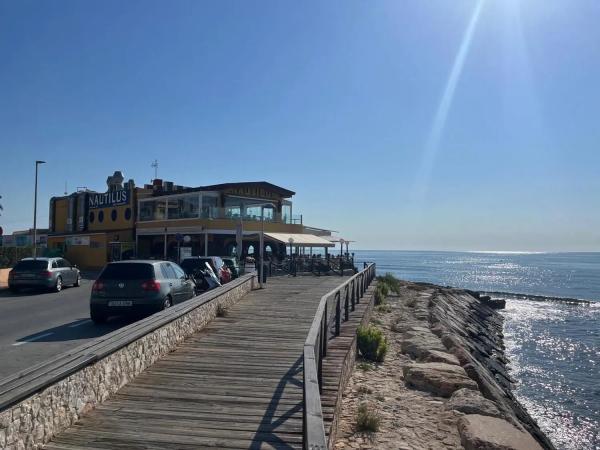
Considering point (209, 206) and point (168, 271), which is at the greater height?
point (209, 206)

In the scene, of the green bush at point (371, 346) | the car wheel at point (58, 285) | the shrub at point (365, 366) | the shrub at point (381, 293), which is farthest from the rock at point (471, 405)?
the car wheel at point (58, 285)

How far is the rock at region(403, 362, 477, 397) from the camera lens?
8.80 metres

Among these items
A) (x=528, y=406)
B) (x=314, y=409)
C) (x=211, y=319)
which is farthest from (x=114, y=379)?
(x=528, y=406)

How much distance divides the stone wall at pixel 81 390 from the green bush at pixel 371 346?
375 centimetres

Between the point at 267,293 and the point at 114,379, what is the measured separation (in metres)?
10.2

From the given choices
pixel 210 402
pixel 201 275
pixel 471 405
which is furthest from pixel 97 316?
pixel 471 405

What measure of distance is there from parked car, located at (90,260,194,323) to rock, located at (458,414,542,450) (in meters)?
7.11

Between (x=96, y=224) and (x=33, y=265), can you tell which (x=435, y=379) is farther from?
(x=96, y=224)

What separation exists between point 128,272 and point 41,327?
7.82ft

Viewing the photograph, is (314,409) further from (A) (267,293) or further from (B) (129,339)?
(A) (267,293)

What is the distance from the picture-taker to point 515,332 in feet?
96.2

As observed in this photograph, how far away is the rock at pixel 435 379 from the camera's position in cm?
880

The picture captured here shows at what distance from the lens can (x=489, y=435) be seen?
6406 mm

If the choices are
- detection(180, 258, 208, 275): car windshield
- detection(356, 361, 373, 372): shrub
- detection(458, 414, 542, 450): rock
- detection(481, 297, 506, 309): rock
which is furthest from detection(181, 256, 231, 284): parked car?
detection(481, 297, 506, 309): rock
